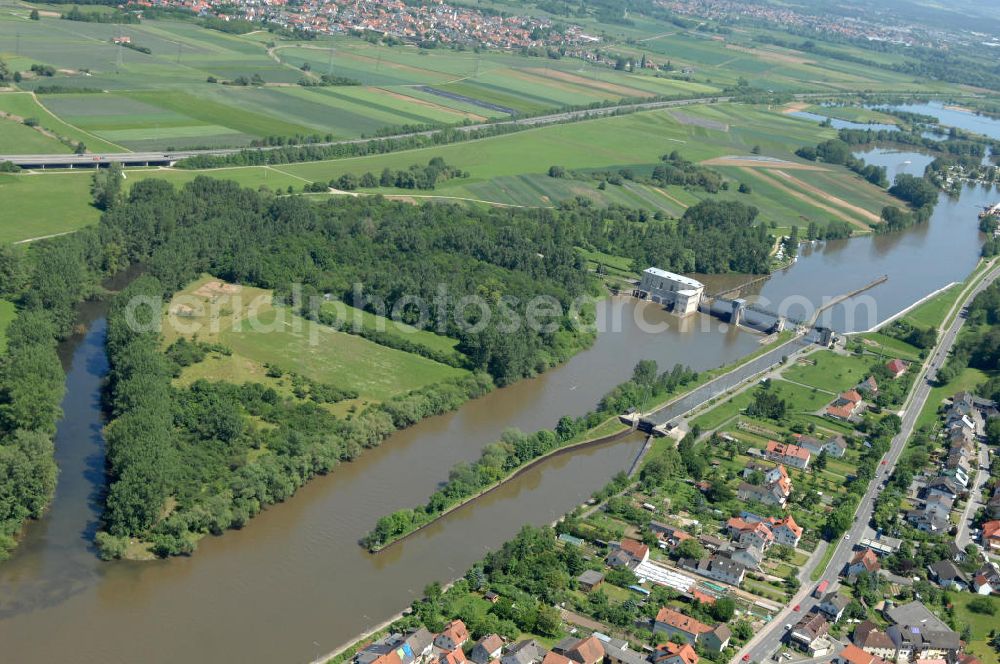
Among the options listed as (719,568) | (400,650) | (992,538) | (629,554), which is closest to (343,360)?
(629,554)

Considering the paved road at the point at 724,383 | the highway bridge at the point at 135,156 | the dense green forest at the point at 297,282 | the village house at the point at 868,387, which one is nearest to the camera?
the dense green forest at the point at 297,282

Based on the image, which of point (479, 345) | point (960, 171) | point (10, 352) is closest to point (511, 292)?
point (479, 345)

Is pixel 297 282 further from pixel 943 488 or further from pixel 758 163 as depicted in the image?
pixel 758 163

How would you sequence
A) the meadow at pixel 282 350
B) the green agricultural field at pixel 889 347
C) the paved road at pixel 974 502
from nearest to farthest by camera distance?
the paved road at pixel 974 502, the meadow at pixel 282 350, the green agricultural field at pixel 889 347

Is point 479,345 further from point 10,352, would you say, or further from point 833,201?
point 833,201

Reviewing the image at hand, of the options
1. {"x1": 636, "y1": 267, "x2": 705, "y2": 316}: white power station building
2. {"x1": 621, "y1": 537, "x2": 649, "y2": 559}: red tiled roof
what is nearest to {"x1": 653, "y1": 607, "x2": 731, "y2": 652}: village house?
{"x1": 621, "y1": 537, "x2": 649, "y2": 559}: red tiled roof

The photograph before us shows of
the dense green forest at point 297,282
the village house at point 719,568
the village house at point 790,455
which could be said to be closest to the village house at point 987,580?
the village house at point 719,568

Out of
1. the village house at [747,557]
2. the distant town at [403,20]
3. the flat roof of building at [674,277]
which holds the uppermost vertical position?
the distant town at [403,20]

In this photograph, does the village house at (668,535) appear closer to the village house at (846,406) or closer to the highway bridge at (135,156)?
the village house at (846,406)
